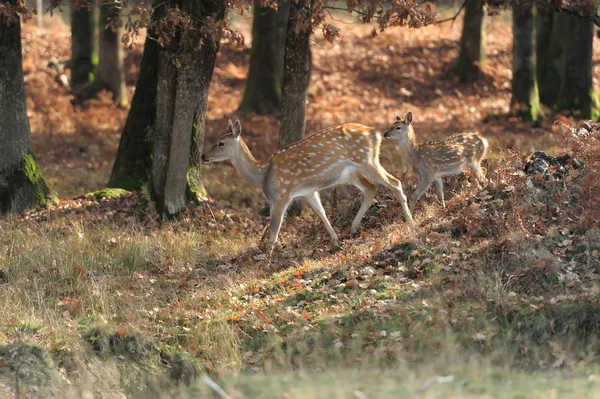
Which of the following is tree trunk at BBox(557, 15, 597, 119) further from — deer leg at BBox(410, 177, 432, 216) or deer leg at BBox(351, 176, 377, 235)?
deer leg at BBox(351, 176, 377, 235)

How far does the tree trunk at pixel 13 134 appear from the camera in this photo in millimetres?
15859

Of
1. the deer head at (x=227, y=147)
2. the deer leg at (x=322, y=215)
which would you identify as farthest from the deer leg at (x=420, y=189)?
the deer head at (x=227, y=147)

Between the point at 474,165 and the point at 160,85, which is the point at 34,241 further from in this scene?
the point at 474,165

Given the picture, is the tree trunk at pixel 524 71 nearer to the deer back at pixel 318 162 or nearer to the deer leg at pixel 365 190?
Answer: the deer leg at pixel 365 190

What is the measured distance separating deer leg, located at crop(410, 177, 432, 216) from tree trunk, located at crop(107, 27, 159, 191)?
476cm

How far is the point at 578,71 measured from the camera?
2444cm

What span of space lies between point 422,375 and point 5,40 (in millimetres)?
10075

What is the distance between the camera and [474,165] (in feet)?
48.8

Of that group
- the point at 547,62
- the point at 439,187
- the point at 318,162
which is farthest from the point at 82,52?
the point at 318,162

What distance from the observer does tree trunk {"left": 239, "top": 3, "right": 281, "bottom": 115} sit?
2567 cm

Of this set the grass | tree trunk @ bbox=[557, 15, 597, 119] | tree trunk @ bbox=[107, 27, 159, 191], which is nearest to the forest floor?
the grass

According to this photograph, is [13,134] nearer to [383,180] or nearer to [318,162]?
[318,162]

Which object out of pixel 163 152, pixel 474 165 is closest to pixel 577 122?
pixel 474 165

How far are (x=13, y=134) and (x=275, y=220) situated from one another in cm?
496
